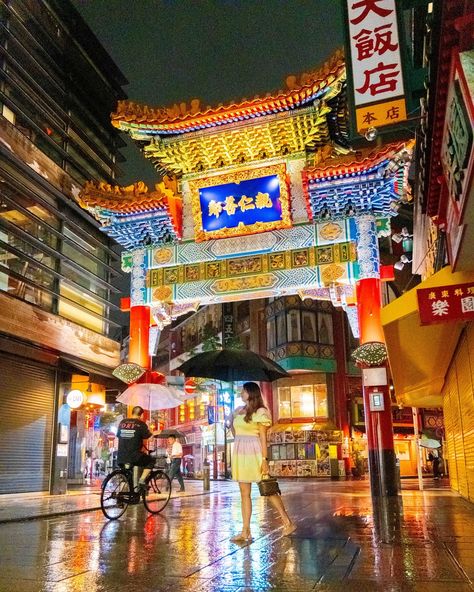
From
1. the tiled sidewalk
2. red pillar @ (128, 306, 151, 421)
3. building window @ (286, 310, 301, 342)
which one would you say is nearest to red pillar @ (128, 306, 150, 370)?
red pillar @ (128, 306, 151, 421)

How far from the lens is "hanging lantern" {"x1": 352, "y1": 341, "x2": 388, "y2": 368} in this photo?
14844mm

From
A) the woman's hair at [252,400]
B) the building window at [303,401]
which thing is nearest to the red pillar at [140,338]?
the woman's hair at [252,400]

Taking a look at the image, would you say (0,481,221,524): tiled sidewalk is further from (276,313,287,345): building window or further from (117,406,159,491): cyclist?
(276,313,287,345): building window

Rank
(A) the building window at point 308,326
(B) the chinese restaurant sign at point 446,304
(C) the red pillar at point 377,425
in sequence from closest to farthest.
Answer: (B) the chinese restaurant sign at point 446,304 < (C) the red pillar at point 377,425 < (A) the building window at point 308,326

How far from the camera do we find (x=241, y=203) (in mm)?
17703

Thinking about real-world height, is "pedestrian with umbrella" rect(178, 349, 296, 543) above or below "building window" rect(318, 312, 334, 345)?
below

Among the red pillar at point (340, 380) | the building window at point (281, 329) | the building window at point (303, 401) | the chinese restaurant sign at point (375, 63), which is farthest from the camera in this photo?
the building window at point (281, 329)

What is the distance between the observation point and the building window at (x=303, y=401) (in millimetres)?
38188

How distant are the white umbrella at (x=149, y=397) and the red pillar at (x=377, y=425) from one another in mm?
5117

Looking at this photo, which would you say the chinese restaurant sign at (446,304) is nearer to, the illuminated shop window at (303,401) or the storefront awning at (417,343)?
the storefront awning at (417,343)

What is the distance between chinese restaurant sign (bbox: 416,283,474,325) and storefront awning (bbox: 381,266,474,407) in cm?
16

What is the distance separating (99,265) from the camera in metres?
23.7

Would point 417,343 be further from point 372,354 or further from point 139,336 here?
point 139,336

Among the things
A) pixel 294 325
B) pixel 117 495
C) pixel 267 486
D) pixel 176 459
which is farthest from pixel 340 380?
pixel 267 486
